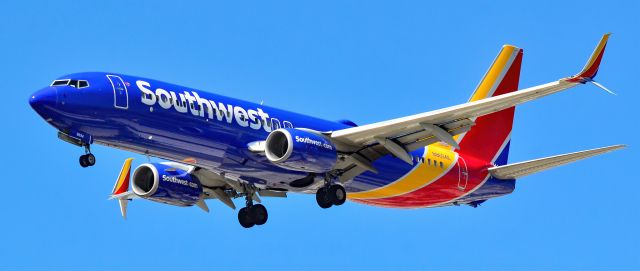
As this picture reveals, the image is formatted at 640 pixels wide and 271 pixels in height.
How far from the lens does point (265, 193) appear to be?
5038cm

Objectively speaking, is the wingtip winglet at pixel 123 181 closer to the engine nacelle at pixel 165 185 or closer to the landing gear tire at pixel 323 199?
the engine nacelle at pixel 165 185

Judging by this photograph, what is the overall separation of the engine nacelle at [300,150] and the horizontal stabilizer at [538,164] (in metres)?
8.90

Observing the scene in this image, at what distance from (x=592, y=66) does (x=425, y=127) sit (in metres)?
6.73

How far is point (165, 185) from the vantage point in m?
48.6

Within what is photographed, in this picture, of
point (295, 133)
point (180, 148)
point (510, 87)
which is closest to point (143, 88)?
point (180, 148)

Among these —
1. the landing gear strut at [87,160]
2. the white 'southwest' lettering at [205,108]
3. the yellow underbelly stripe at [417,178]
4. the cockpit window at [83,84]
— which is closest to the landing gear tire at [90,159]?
the landing gear strut at [87,160]

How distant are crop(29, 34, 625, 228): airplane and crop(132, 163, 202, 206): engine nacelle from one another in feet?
0.13

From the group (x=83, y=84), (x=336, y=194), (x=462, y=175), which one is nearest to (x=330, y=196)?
(x=336, y=194)

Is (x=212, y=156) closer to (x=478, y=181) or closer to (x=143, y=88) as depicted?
(x=143, y=88)

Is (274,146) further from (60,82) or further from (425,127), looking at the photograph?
(60,82)

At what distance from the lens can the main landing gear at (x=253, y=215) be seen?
49812 mm

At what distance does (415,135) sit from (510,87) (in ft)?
38.9

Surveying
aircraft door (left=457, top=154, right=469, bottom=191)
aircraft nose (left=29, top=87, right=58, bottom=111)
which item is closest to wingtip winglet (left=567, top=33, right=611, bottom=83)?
aircraft door (left=457, top=154, right=469, bottom=191)

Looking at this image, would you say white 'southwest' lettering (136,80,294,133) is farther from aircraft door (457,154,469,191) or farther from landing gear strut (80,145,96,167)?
aircraft door (457,154,469,191)
